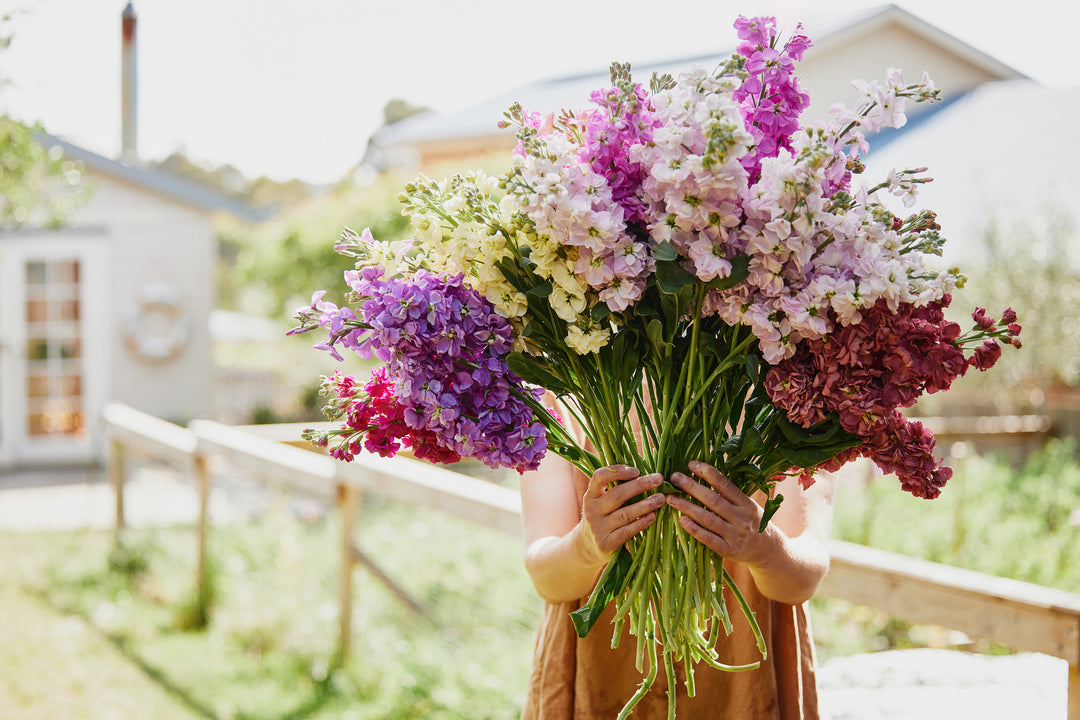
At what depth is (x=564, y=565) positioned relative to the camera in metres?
1.58

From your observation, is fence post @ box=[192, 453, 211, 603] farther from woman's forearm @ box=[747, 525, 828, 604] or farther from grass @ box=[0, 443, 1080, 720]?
woman's forearm @ box=[747, 525, 828, 604]

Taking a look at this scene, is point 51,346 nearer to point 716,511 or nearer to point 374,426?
point 374,426

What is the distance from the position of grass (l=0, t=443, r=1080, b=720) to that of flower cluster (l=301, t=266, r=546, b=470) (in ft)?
7.84

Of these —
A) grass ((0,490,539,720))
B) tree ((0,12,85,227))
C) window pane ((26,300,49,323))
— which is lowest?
grass ((0,490,539,720))

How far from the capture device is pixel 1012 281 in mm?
6898

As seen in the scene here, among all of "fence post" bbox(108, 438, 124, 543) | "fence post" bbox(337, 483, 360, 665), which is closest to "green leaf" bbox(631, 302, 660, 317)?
"fence post" bbox(337, 483, 360, 665)

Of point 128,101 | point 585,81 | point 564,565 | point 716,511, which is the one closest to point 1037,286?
point 564,565

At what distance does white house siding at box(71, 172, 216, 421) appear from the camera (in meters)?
11.4

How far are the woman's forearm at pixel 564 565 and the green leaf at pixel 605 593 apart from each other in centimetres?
3

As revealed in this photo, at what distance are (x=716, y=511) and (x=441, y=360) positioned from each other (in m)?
0.42

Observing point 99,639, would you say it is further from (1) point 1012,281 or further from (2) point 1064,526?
(1) point 1012,281

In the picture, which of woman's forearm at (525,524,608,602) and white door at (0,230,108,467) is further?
white door at (0,230,108,467)

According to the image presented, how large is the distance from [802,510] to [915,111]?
398 inches

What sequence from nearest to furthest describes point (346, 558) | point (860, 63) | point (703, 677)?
point (703, 677) < point (346, 558) < point (860, 63)
